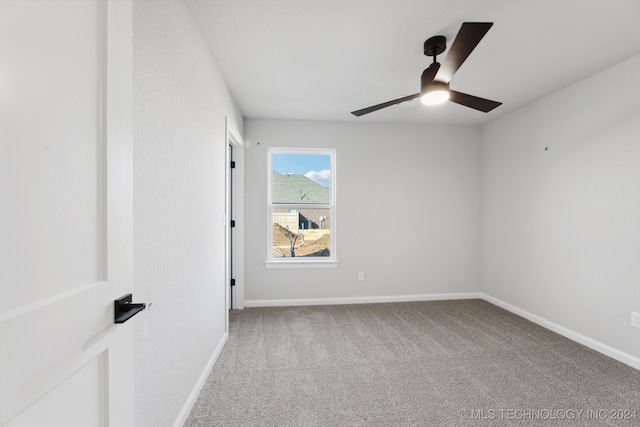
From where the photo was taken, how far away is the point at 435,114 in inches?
142

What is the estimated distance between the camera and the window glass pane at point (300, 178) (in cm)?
388

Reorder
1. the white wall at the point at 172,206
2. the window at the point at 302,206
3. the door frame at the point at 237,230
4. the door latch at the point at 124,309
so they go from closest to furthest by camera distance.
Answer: the door latch at the point at 124,309, the white wall at the point at 172,206, the door frame at the point at 237,230, the window at the point at 302,206

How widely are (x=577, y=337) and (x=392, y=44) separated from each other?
3.29 meters

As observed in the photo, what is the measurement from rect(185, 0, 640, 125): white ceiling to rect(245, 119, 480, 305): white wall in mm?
784

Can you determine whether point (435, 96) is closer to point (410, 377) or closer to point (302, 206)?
point (410, 377)

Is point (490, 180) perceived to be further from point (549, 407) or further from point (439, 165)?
point (549, 407)

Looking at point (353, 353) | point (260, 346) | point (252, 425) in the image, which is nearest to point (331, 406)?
point (252, 425)

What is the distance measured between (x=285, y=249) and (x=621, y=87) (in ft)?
12.5

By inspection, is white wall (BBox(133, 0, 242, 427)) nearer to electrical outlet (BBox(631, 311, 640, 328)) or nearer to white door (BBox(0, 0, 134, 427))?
white door (BBox(0, 0, 134, 427))

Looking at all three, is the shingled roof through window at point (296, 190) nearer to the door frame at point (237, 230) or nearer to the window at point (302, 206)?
the window at point (302, 206)

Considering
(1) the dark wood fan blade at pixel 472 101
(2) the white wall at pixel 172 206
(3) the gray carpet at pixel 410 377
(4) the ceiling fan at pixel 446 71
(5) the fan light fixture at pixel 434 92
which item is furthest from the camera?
(1) the dark wood fan blade at pixel 472 101

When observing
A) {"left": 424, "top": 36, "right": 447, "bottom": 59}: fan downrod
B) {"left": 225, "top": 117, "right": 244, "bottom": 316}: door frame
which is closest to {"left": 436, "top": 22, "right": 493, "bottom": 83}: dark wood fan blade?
{"left": 424, "top": 36, "right": 447, "bottom": 59}: fan downrod

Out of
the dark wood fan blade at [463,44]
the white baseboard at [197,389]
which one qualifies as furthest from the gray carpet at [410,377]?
the dark wood fan blade at [463,44]

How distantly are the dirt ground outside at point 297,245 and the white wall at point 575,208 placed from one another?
2404 mm
